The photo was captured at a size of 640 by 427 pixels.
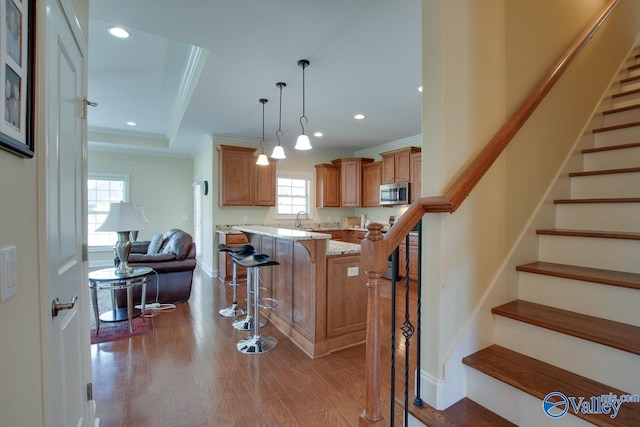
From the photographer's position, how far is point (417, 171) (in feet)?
17.6

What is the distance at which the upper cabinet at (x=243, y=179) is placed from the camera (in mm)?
5621

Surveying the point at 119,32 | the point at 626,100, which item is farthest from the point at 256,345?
the point at 626,100

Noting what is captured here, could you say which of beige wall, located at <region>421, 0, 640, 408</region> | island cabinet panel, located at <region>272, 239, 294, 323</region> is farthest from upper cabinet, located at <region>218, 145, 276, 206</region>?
beige wall, located at <region>421, 0, 640, 408</region>

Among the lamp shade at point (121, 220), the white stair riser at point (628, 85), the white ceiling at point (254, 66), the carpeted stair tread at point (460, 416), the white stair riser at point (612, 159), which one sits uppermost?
the white ceiling at point (254, 66)

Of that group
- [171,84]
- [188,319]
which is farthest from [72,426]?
[171,84]

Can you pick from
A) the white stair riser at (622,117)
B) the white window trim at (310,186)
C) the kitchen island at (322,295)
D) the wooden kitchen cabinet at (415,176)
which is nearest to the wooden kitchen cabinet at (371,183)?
the wooden kitchen cabinet at (415,176)

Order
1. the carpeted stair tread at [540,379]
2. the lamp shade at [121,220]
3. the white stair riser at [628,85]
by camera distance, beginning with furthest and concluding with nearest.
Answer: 1. the lamp shade at [121,220]
2. the white stair riser at [628,85]
3. the carpeted stair tread at [540,379]

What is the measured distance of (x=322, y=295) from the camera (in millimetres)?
2738

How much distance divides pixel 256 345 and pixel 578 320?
2444 mm

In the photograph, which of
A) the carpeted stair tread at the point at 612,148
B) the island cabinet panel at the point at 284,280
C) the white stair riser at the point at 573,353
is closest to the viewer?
the white stair riser at the point at 573,353

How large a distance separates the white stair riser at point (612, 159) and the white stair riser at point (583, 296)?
1.12 metres

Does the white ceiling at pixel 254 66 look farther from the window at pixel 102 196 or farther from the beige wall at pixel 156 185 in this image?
the window at pixel 102 196

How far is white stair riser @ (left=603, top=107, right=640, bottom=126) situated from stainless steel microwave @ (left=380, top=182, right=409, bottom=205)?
10.4 ft

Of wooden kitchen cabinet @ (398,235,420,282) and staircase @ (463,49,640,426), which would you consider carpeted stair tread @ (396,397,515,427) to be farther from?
wooden kitchen cabinet @ (398,235,420,282)
